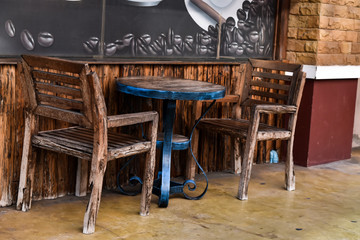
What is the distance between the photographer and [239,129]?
4727mm

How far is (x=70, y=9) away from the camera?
13.9ft

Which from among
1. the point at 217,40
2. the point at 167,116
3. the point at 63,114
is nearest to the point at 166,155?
the point at 167,116

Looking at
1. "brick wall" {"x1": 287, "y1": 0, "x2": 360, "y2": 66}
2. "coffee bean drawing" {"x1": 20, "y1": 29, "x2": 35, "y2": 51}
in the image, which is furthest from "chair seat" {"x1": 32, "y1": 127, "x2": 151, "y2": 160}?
"brick wall" {"x1": 287, "y1": 0, "x2": 360, "y2": 66}

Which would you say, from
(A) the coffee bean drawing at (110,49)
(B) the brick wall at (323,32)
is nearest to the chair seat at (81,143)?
(A) the coffee bean drawing at (110,49)

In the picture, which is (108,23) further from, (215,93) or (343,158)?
(343,158)

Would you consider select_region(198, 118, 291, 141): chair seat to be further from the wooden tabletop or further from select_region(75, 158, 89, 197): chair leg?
select_region(75, 158, 89, 197): chair leg

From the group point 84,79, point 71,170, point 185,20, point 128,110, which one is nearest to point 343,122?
point 185,20

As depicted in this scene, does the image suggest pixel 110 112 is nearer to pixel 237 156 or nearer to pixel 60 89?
pixel 60 89

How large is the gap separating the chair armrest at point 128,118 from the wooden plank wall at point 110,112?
76cm

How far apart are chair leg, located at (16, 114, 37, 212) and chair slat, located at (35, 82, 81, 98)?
222 mm

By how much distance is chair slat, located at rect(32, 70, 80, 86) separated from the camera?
3565 millimetres

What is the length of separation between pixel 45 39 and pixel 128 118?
0.95 meters

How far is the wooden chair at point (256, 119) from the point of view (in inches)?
179

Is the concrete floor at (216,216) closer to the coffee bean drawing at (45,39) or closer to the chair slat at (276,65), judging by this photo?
the chair slat at (276,65)
